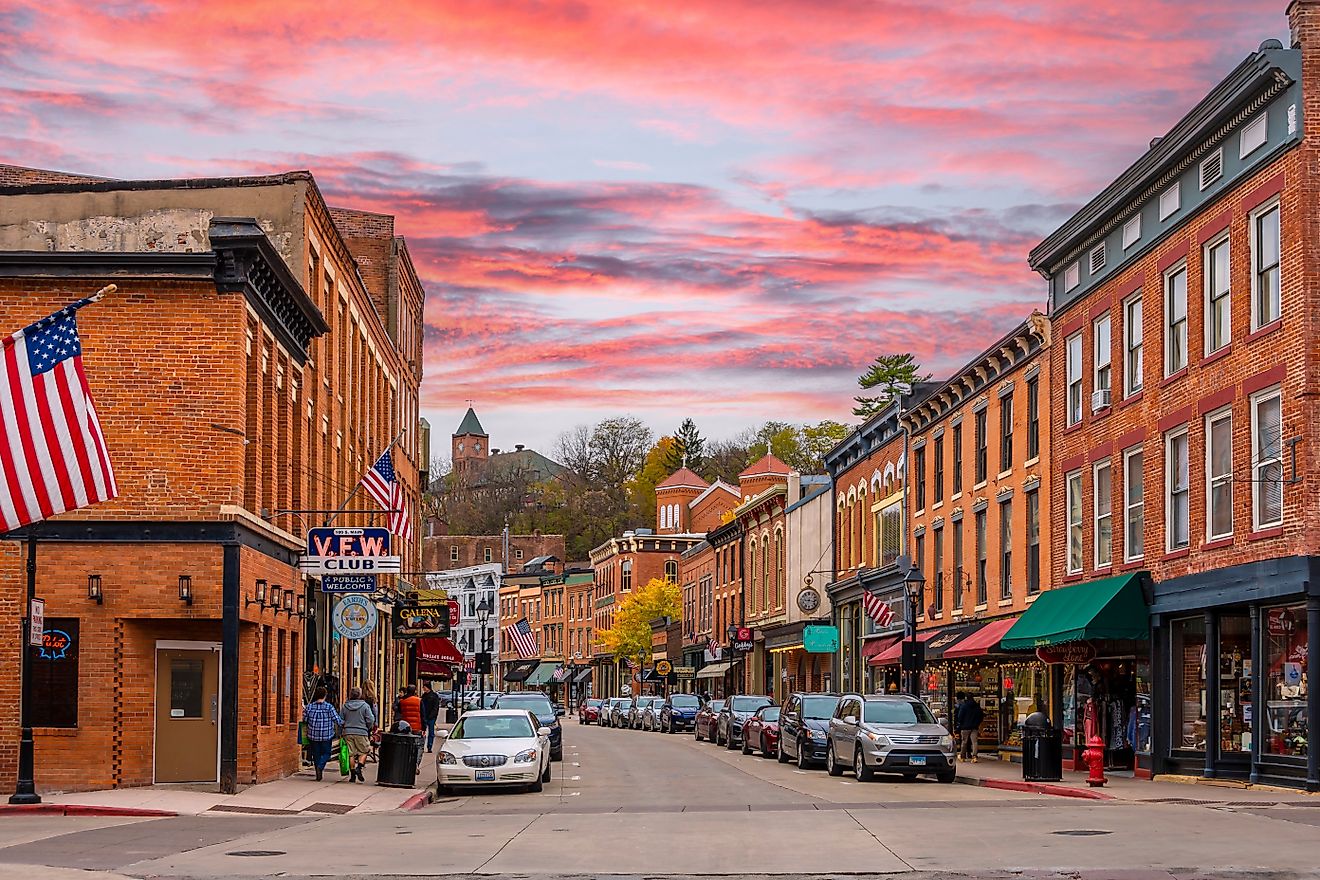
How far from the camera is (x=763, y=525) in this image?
7881 cm

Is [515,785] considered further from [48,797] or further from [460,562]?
[460,562]

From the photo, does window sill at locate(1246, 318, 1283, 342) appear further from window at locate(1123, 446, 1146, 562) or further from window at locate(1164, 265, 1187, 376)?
window at locate(1123, 446, 1146, 562)

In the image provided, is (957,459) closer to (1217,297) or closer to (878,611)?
(878,611)

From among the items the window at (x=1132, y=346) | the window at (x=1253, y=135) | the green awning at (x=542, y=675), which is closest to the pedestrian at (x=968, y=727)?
the window at (x=1132, y=346)

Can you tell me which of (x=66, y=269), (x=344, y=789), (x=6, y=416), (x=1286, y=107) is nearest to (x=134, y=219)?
(x=66, y=269)

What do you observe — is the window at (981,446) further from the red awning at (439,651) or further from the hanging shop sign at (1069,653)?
the red awning at (439,651)

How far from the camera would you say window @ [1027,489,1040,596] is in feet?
132

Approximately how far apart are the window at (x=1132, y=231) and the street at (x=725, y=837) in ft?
36.1

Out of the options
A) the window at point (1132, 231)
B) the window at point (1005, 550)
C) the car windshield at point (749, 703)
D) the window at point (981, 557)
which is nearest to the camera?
the window at point (1132, 231)

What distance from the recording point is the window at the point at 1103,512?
3547 centimetres

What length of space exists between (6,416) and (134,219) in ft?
47.1

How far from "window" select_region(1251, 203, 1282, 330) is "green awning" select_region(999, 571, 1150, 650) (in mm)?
6389

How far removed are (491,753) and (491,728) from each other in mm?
1014

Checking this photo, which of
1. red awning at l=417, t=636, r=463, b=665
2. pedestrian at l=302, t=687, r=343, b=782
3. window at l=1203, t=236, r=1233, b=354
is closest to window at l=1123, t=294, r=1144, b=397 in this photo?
window at l=1203, t=236, r=1233, b=354
